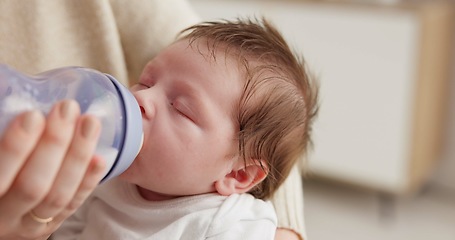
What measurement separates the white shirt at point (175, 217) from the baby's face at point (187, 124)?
1.0 inches

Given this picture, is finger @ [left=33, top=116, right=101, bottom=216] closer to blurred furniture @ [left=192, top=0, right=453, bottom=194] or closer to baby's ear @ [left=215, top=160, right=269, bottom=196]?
baby's ear @ [left=215, top=160, right=269, bottom=196]


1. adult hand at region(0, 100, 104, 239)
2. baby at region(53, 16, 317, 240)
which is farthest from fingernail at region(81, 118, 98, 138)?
baby at region(53, 16, 317, 240)

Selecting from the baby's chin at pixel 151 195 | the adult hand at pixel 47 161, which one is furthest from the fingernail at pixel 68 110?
the baby's chin at pixel 151 195

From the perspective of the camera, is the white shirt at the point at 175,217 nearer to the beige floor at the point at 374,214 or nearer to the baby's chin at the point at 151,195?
the baby's chin at the point at 151,195

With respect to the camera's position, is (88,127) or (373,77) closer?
(88,127)

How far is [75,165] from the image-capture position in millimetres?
655

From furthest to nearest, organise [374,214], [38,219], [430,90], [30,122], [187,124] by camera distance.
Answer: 1. [374,214]
2. [430,90]
3. [187,124]
4. [38,219]
5. [30,122]

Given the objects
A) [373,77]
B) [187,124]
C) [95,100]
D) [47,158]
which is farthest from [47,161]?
[373,77]

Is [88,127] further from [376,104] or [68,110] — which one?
[376,104]

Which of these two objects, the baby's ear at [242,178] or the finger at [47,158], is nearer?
the finger at [47,158]

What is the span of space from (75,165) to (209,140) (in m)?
0.29

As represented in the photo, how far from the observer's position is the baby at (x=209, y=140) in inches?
35.5

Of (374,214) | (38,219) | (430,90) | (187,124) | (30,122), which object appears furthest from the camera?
(374,214)

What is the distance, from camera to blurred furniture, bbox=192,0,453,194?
237 centimetres
